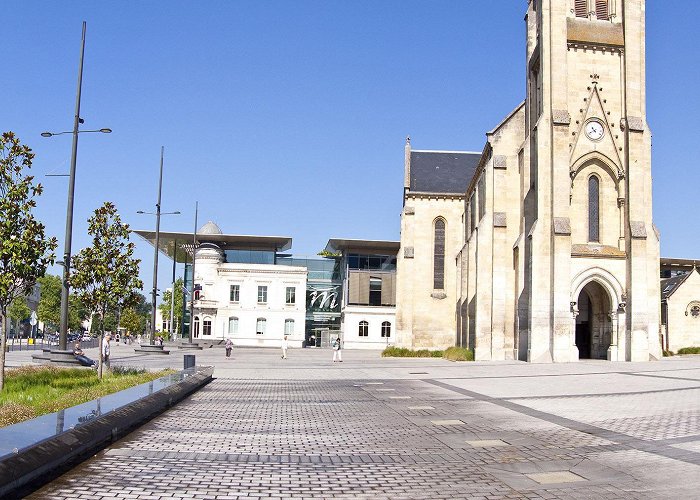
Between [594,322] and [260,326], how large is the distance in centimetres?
4904

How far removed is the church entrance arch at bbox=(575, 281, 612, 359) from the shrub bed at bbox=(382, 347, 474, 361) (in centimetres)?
652

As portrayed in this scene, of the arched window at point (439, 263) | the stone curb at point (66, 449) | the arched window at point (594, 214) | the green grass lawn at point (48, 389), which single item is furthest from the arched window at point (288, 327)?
the stone curb at point (66, 449)

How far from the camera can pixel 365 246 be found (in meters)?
90.7

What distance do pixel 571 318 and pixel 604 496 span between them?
2981 cm

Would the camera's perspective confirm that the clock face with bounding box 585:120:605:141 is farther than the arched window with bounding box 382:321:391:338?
No

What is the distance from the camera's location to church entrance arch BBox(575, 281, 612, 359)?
3803 cm

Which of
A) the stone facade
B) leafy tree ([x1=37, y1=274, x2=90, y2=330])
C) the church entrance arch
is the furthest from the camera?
leafy tree ([x1=37, y1=274, x2=90, y2=330])

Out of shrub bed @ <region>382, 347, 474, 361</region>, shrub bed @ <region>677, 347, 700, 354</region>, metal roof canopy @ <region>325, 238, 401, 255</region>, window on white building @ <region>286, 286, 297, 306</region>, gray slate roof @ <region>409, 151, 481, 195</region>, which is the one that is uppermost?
gray slate roof @ <region>409, 151, 481, 195</region>

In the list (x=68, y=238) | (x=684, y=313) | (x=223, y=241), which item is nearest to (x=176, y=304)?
(x=223, y=241)

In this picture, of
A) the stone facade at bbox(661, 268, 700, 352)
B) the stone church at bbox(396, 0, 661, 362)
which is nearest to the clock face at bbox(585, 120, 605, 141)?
the stone church at bbox(396, 0, 661, 362)

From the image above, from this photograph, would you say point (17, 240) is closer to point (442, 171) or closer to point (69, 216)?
point (69, 216)

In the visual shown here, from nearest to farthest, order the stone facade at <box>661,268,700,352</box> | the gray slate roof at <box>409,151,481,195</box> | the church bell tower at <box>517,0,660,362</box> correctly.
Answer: the church bell tower at <box>517,0,660,362</box> → the stone facade at <box>661,268,700,352</box> → the gray slate roof at <box>409,151,481,195</box>

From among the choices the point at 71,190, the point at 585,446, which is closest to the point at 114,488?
the point at 585,446

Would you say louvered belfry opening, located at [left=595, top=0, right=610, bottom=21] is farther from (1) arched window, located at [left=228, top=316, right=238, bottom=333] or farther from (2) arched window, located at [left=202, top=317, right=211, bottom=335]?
(2) arched window, located at [left=202, top=317, right=211, bottom=335]
